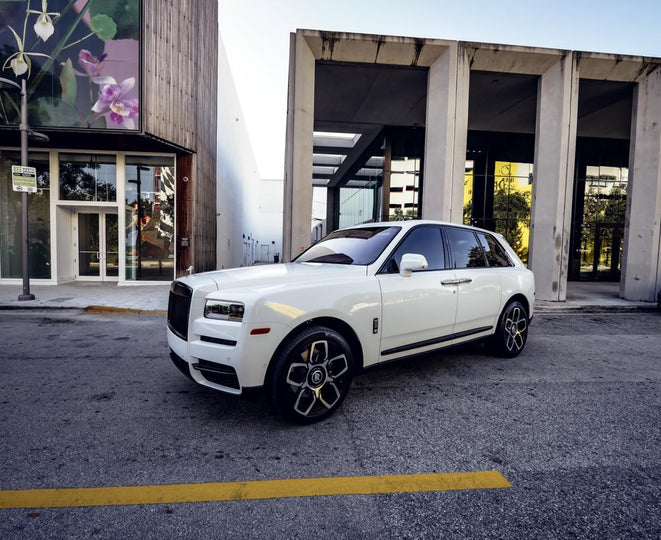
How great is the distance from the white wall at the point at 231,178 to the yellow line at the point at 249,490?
53.0 feet

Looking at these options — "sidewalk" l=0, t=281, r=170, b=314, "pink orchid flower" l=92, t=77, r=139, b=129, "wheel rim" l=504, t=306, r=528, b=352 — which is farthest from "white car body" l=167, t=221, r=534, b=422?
"pink orchid flower" l=92, t=77, r=139, b=129

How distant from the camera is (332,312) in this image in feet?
10.9

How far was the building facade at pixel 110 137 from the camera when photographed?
1043 centimetres

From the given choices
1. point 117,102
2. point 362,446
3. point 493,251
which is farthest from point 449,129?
point 362,446

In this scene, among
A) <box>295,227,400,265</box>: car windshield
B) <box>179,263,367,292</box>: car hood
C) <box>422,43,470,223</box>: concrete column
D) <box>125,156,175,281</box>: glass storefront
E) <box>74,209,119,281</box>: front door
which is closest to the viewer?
<box>179,263,367,292</box>: car hood

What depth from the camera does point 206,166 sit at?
1499 centimetres

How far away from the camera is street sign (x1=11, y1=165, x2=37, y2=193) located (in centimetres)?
915

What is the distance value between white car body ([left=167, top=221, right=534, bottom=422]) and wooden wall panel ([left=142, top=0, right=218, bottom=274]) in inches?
368

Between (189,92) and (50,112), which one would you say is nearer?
(50,112)

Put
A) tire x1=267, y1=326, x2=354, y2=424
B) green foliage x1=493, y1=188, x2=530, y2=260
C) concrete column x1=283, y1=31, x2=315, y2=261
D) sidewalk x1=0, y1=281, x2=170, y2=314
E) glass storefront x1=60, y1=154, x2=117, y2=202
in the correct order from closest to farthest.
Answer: tire x1=267, y1=326, x2=354, y2=424 < sidewalk x1=0, y1=281, x2=170, y2=314 < concrete column x1=283, y1=31, x2=315, y2=261 < glass storefront x1=60, y1=154, x2=117, y2=202 < green foliage x1=493, y1=188, x2=530, y2=260

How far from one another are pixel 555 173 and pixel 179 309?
1129 centimetres

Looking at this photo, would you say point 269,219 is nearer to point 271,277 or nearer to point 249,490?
point 271,277

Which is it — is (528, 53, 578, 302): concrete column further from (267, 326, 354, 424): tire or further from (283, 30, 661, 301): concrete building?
(267, 326, 354, 424): tire

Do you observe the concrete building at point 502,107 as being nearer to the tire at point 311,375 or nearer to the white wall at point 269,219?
the tire at point 311,375
